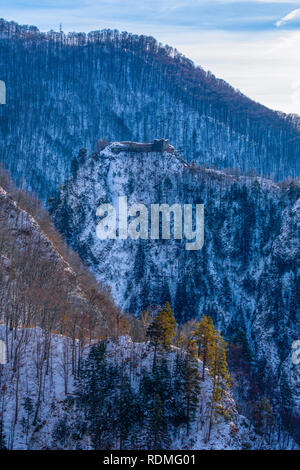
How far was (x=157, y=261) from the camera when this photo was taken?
128500mm

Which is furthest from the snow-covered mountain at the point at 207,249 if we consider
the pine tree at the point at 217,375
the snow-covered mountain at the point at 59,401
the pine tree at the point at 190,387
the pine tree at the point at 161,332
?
the pine tree at the point at 190,387

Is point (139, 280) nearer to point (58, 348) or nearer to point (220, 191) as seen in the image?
point (220, 191)

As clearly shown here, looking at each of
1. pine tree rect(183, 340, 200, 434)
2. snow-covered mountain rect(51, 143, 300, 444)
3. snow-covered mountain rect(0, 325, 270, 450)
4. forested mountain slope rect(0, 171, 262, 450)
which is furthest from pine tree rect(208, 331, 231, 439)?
snow-covered mountain rect(51, 143, 300, 444)

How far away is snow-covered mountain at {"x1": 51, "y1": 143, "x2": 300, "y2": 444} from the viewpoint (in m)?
116

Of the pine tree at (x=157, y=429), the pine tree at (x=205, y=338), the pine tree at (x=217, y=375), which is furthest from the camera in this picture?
the pine tree at (x=205, y=338)

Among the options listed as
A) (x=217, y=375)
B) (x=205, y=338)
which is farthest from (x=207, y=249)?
(x=217, y=375)

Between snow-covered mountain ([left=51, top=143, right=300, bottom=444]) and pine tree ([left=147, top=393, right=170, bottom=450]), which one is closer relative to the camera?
pine tree ([left=147, top=393, right=170, bottom=450])

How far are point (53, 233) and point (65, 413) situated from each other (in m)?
56.8

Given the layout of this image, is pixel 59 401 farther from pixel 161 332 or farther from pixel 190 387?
pixel 190 387

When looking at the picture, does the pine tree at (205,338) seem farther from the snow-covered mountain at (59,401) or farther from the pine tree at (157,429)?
the pine tree at (157,429)

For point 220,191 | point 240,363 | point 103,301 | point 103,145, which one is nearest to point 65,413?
point 103,301

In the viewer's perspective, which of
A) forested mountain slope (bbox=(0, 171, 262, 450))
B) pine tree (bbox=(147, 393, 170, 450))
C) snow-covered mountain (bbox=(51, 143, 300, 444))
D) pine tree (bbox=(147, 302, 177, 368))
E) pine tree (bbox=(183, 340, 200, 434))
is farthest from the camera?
snow-covered mountain (bbox=(51, 143, 300, 444))

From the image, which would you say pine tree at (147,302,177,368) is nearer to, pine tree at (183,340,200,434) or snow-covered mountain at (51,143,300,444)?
pine tree at (183,340,200,434)

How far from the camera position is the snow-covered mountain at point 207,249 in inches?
4587
